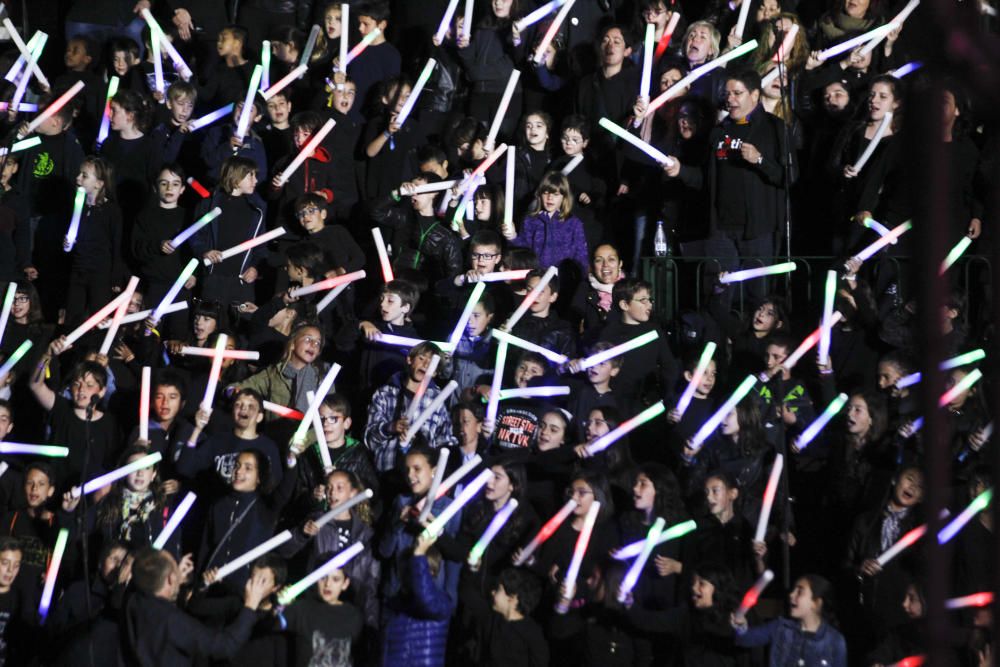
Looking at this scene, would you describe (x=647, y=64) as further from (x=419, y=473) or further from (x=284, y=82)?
(x=419, y=473)

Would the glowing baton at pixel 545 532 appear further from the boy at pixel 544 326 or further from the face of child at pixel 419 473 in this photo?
the boy at pixel 544 326

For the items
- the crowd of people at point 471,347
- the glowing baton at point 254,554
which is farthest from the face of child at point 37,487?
the glowing baton at point 254,554

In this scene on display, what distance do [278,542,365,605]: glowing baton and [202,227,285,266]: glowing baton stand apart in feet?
8.20

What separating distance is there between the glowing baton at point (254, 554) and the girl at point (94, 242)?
2966 mm

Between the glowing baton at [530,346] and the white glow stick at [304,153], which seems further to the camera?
the white glow stick at [304,153]

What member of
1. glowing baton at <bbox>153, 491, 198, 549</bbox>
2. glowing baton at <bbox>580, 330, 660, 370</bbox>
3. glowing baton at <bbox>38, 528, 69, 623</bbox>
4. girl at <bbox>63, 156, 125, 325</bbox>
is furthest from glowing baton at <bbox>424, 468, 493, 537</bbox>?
girl at <bbox>63, 156, 125, 325</bbox>

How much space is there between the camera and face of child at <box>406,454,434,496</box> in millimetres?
7156

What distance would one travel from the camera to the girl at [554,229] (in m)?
8.70

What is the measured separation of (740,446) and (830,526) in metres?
Result: 0.62

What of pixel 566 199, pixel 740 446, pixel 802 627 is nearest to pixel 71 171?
pixel 566 199

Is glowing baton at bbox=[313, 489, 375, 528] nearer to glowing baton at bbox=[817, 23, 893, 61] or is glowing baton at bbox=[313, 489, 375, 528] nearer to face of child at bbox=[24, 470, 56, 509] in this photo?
face of child at bbox=[24, 470, 56, 509]

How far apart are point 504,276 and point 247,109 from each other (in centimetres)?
217

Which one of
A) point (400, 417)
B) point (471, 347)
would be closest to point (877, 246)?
point (471, 347)

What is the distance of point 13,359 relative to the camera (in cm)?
838
